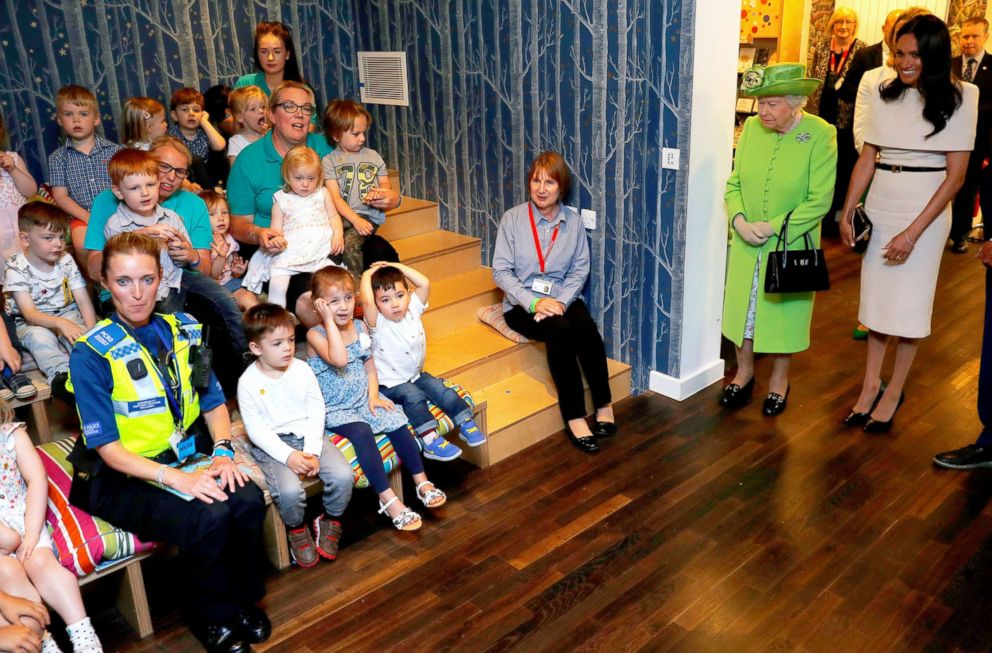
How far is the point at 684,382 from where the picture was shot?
405 cm

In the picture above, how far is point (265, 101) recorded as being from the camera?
4.09m

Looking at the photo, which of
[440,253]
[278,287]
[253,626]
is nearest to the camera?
[253,626]

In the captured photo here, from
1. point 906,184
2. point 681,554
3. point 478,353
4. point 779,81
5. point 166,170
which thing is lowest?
point 681,554

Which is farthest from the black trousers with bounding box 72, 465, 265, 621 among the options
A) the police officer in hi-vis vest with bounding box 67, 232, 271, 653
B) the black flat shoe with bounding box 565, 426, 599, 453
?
the black flat shoe with bounding box 565, 426, 599, 453

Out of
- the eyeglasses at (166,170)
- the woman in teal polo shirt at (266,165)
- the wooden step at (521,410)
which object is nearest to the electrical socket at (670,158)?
the wooden step at (521,410)

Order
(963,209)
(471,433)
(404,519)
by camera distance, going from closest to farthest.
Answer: (404,519), (471,433), (963,209)

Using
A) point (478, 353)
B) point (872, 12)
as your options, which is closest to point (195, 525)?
point (478, 353)

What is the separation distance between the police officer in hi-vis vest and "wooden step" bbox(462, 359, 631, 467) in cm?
117

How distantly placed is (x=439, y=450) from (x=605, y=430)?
0.88m

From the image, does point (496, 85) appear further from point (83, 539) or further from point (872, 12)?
point (872, 12)

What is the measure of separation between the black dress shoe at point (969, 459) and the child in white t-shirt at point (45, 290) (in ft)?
11.2

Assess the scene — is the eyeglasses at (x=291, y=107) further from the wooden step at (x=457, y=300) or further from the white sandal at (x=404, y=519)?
the white sandal at (x=404, y=519)

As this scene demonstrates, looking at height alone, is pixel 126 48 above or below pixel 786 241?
above

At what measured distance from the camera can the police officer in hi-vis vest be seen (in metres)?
2.44
